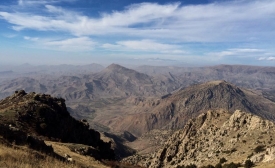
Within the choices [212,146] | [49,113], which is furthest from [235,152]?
[49,113]

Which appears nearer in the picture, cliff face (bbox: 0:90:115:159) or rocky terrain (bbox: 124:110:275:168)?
rocky terrain (bbox: 124:110:275:168)

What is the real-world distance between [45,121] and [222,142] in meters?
40.0

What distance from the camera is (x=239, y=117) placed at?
66062 millimetres

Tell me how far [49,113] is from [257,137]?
154ft

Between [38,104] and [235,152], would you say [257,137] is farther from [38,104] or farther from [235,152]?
[38,104]

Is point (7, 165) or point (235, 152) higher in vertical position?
point (7, 165)

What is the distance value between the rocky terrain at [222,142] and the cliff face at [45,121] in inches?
776

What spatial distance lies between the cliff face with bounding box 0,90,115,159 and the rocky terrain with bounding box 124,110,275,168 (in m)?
19.7

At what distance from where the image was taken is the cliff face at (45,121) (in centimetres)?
5300

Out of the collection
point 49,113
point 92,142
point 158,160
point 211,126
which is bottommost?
point 158,160

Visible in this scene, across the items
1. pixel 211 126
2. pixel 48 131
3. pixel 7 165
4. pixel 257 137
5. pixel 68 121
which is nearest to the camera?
pixel 7 165

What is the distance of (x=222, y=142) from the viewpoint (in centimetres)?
5828

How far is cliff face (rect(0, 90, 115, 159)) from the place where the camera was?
5300 centimetres

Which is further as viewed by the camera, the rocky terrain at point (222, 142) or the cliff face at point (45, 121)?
the cliff face at point (45, 121)
